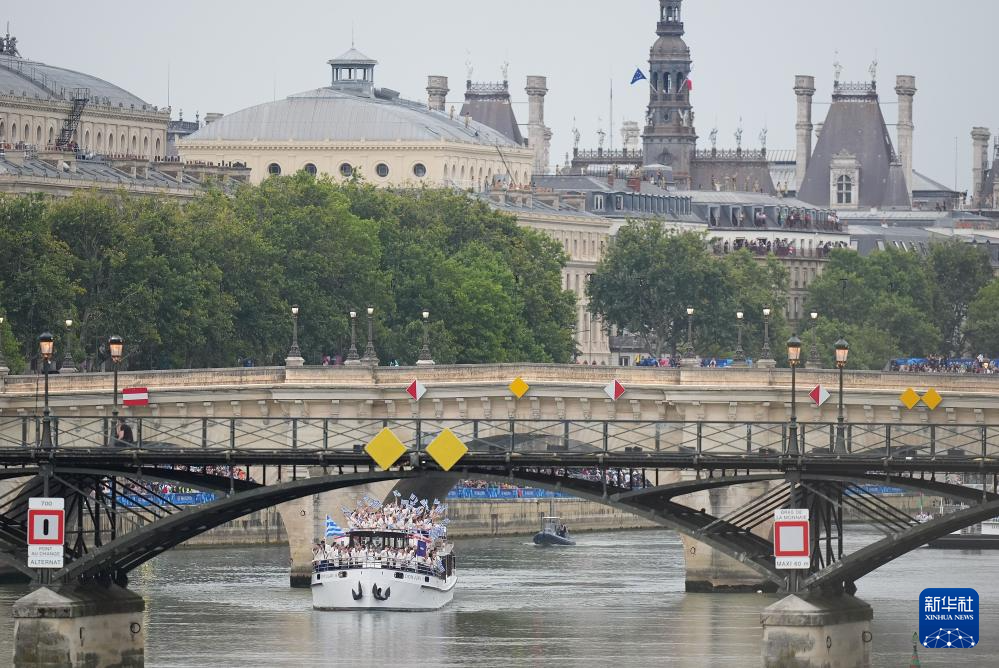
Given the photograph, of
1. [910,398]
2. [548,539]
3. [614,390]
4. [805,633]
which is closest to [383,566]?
[614,390]

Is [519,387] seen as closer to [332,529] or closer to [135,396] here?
[332,529]

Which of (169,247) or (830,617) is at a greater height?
(169,247)

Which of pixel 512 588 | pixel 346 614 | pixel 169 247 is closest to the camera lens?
pixel 346 614

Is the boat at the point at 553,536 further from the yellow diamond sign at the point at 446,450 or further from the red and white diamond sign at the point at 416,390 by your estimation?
the yellow diamond sign at the point at 446,450

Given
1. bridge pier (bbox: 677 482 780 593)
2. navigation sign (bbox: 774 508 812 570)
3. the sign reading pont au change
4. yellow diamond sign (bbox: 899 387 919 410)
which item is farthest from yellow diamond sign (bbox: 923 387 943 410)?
the sign reading pont au change

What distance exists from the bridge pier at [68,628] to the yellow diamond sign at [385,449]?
816 centimetres

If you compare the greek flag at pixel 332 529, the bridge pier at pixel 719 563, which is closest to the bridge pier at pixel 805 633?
the bridge pier at pixel 719 563

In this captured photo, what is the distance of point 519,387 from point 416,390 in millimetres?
3062

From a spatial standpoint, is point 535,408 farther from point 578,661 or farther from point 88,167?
point 88,167

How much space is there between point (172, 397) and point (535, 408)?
1088cm

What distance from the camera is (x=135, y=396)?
114 meters

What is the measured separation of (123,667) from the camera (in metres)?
86.2

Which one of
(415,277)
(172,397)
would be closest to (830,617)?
(172,397)

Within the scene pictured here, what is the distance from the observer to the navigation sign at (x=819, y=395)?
4360 inches
